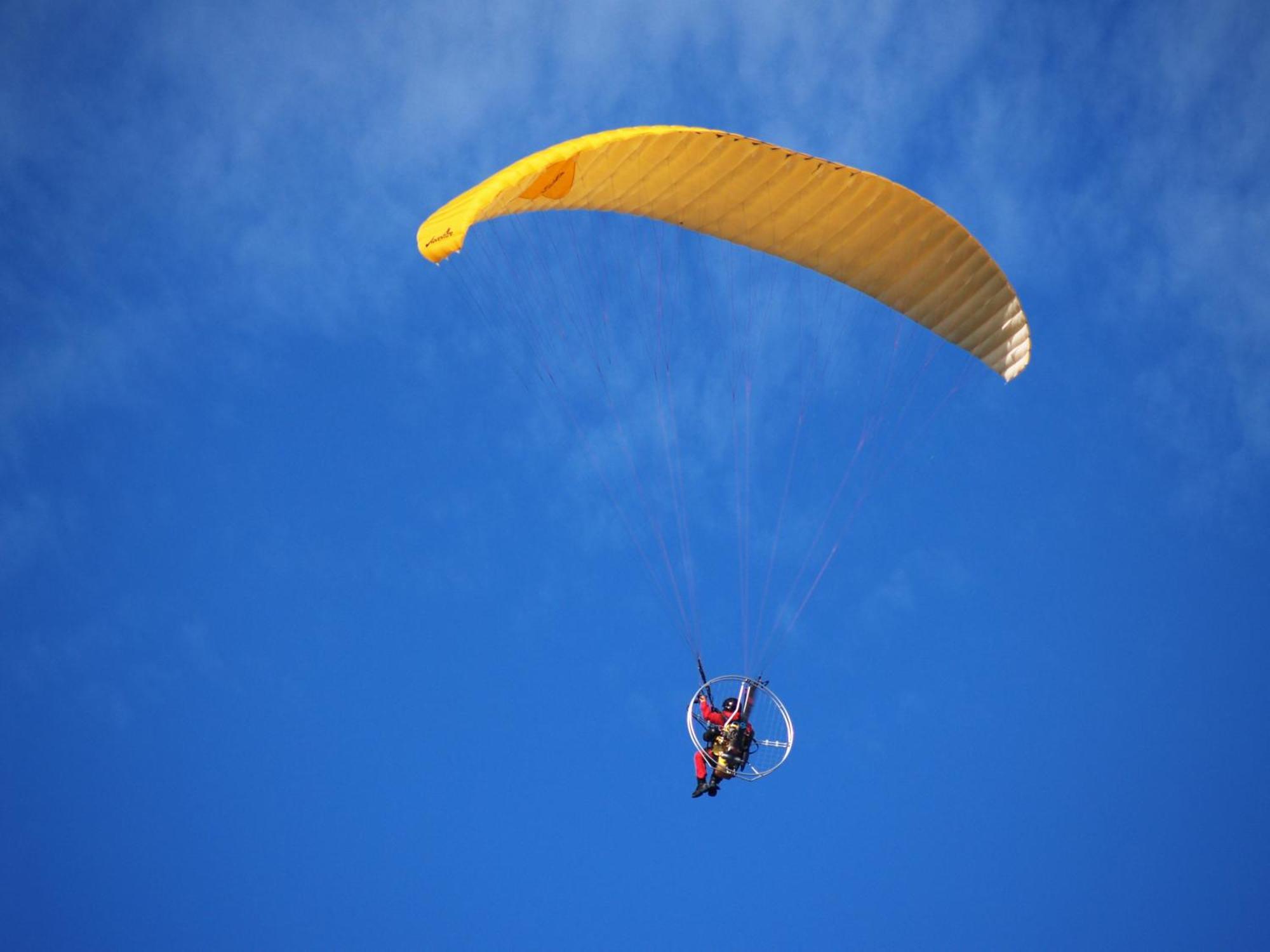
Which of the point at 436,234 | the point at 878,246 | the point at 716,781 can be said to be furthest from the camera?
the point at 878,246

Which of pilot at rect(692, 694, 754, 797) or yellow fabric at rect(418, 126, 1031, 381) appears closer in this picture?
yellow fabric at rect(418, 126, 1031, 381)

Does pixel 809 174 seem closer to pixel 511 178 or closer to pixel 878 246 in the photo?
pixel 878 246

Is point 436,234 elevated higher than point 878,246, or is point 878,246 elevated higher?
point 878,246

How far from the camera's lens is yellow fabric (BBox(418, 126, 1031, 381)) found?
18641 mm

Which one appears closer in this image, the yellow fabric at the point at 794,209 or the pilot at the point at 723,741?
the yellow fabric at the point at 794,209

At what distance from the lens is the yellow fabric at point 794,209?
18641 mm

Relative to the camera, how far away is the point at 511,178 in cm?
1761

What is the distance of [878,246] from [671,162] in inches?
124

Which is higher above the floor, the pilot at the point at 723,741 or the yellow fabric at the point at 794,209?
the yellow fabric at the point at 794,209

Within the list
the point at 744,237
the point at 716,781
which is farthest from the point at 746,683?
the point at 744,237

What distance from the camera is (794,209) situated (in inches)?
810

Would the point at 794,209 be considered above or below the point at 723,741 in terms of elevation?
above

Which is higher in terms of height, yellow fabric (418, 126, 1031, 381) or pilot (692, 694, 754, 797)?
yellow fabric (418, 126, 1031, 381)

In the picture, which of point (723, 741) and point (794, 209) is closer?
point (723, 741)
